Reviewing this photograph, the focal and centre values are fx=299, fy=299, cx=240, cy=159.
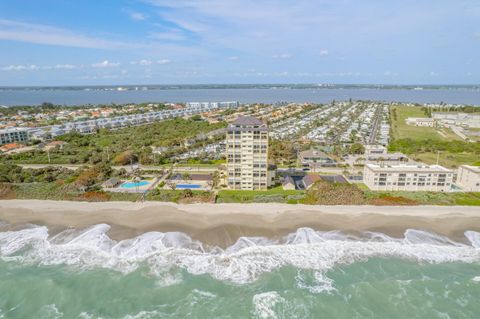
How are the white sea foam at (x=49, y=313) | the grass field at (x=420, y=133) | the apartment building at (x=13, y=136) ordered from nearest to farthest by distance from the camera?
the white sea foam at (x=49, y=313)
the apartment building at (x=13, y=136)
the grass field at (x=420, y=133)

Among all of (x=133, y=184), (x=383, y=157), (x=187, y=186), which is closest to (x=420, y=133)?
(x=383, y=157)

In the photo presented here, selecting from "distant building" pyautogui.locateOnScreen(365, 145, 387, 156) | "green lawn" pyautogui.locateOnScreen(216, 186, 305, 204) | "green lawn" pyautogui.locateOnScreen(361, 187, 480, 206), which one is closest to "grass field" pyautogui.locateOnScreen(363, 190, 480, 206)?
"green lawn" pyautogui.locateOnScreen(361, 187, 480, 206)

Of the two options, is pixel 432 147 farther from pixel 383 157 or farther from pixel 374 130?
pixel 374 130

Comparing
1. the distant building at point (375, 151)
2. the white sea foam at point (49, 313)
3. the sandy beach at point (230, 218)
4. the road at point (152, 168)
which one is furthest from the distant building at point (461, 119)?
the white sea foam at point (49, 313)

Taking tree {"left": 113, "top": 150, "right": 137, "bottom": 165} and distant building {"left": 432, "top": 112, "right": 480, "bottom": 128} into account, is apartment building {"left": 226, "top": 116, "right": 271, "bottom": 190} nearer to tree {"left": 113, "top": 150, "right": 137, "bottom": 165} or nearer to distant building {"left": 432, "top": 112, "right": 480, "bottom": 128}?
tree {"left": 113, "top": 150, "right": 137, "bottom": 165}

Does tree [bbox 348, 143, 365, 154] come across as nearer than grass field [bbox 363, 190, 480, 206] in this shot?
No

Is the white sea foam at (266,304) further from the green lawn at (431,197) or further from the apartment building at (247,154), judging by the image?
the green lawn at (431,197)
